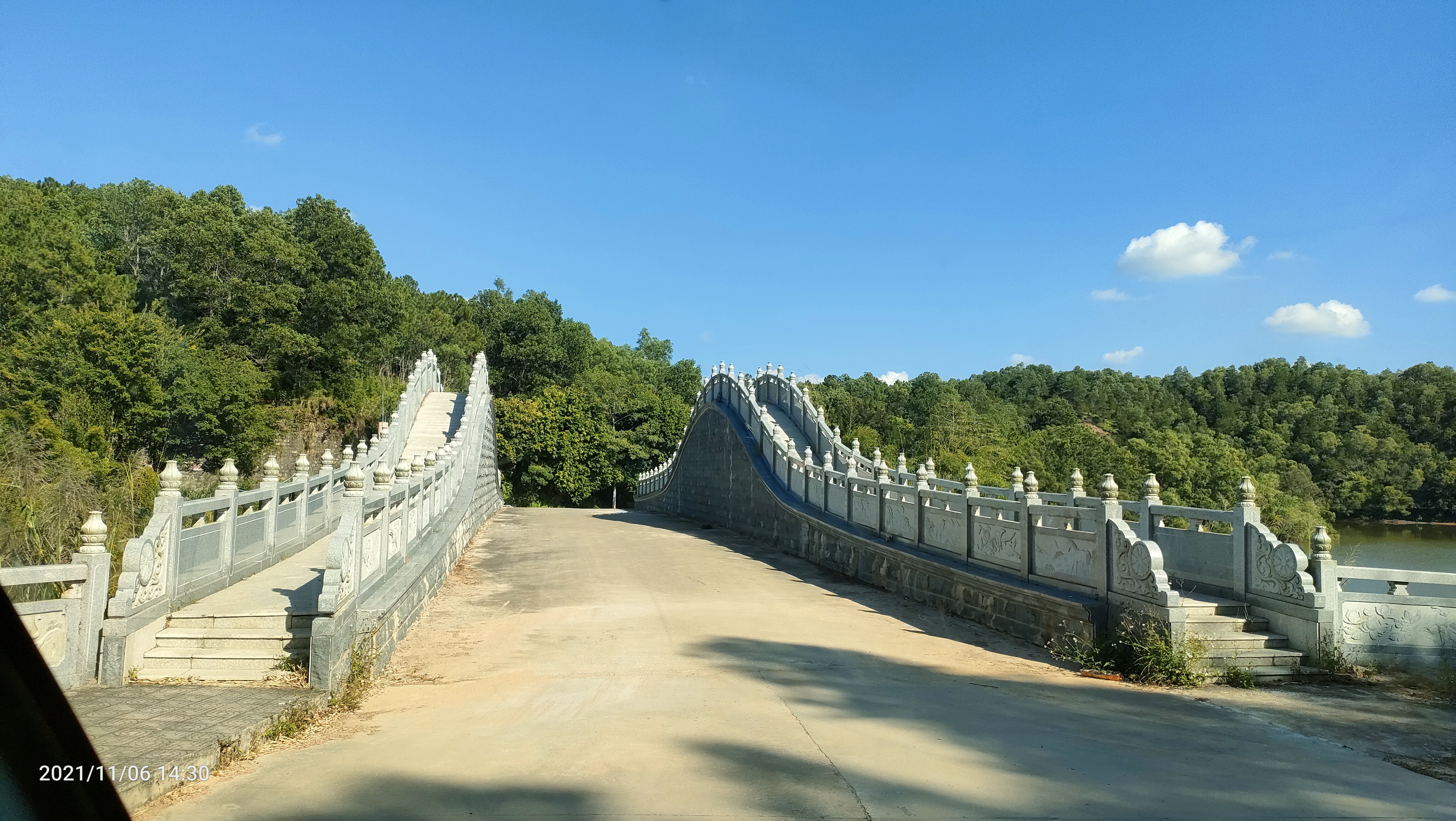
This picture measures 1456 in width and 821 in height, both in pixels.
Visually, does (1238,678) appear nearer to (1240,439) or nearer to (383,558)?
(383,558)

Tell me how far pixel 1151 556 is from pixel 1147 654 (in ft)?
2.87

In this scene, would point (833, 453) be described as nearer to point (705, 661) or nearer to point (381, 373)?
point (705, 661)

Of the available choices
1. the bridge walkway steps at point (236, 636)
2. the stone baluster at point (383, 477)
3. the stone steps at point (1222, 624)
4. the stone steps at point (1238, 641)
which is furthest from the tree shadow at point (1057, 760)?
the stone baluster at point (383, 477)

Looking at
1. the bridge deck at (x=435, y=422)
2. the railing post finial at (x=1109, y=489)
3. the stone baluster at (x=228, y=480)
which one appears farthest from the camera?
the bridge deck at (x=435, y=422)

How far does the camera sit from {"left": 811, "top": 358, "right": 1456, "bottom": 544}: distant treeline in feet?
149

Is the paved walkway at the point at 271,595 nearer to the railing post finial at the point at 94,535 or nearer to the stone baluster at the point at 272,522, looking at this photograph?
the stone baluster at the point at 272,522

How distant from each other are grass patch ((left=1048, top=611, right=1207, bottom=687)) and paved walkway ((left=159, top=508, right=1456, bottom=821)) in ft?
1.14

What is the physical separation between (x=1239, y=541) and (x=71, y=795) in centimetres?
931

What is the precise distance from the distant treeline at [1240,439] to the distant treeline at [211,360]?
1832cm

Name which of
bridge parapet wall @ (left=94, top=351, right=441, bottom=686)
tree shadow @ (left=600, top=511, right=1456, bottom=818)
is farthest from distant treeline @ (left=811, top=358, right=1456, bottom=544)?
bridge parapet wall @ (left=94, top=351, right=441, bottom=686)

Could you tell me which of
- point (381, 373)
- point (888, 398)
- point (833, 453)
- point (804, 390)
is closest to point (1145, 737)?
point (833, 453)

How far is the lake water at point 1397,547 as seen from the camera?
19.6m

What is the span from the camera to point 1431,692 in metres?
7.31

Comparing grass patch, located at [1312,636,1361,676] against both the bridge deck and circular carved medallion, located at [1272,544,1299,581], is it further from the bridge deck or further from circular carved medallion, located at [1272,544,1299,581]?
the bridge deck
